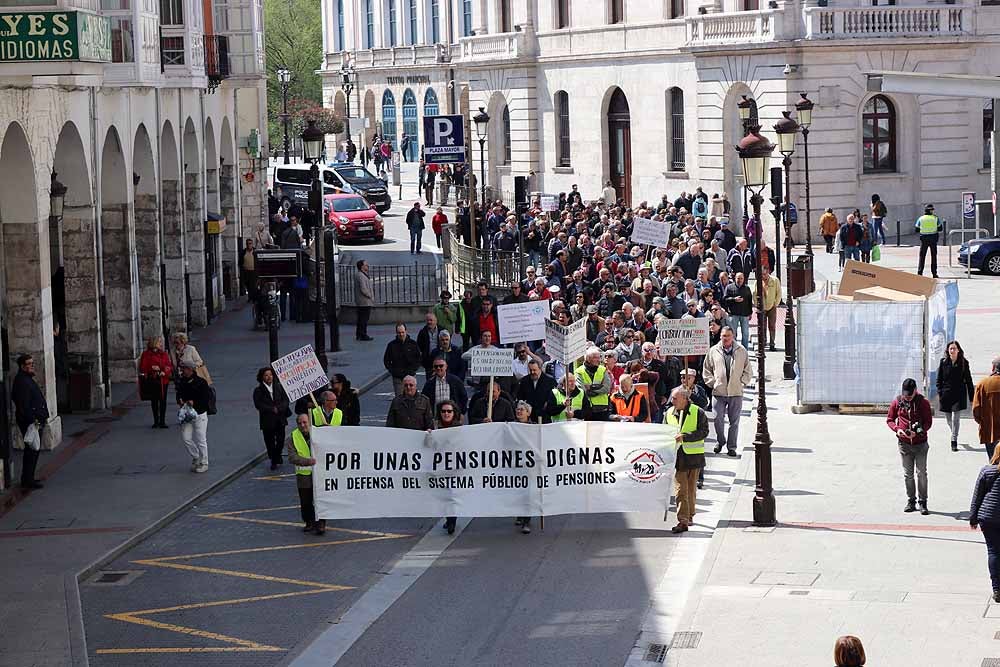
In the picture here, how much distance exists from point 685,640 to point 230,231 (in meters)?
31.2

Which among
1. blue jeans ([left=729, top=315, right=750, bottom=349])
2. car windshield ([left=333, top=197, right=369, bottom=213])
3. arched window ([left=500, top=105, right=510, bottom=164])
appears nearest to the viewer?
blue jeans ([left=729, top=315, right=750, bottom=349])

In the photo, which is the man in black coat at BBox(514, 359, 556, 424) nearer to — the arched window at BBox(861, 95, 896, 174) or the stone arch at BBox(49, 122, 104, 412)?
the stone arch at BBox(49, 122, 104, 412)

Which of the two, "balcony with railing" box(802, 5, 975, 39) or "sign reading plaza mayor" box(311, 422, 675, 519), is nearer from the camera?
"sign reading plaza mayor" box(311, 422, 675, 519)

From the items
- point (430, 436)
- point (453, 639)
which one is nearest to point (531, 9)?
point (430, 436)

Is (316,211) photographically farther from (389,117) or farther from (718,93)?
(389,117)

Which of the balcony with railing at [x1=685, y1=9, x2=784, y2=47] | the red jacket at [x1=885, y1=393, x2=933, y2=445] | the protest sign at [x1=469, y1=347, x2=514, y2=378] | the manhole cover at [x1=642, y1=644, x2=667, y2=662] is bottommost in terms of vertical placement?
the manhole cover at [x1=642, y1=644, x2=667, y2=662]

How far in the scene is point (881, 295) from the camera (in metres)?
25.7

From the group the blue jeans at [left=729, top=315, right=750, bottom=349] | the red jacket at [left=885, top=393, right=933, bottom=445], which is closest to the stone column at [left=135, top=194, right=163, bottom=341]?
the blue jeans at [left=729, top=315, right=750, bottom=349]

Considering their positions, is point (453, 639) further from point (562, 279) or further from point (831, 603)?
point (562, 279)

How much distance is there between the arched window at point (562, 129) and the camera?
207 feet

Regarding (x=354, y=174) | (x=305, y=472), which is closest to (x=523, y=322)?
(x=305, y=472)

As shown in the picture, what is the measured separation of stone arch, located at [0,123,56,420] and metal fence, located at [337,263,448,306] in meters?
14.0

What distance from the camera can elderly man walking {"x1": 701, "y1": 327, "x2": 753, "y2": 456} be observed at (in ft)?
72.9

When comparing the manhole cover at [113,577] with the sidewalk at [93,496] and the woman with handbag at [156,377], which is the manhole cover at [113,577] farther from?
the woman with handbag at [156,377]
